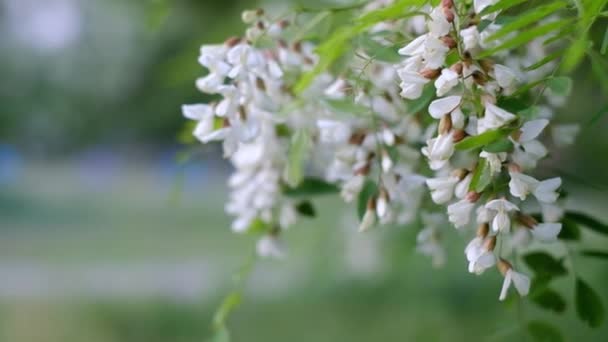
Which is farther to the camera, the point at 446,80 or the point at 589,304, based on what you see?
the point at 589,304

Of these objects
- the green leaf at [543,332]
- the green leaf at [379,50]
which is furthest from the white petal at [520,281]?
the green leaf at [543,332]

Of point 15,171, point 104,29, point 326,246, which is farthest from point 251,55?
point 104,29

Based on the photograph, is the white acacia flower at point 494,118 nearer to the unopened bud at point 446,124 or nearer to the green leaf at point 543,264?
the unopened bud at point 446,124

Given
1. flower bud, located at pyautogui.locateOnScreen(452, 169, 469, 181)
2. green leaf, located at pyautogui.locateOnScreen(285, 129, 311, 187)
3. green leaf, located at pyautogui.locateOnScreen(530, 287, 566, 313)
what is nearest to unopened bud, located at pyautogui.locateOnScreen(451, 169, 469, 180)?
flower bud, located at pyautogui.locateOnScreen(452, 169, 469, 181)

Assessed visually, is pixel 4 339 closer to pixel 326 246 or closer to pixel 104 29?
pixel 326 246

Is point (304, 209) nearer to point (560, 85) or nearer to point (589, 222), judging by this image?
point (589, 222)

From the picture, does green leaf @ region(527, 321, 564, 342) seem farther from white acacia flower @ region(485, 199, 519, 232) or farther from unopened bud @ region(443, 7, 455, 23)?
unopened bud @ region(443, 7, 455, 23)

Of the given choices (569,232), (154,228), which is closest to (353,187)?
(569,232)
